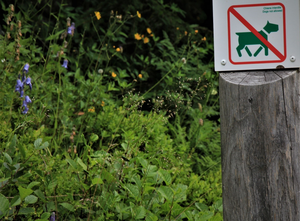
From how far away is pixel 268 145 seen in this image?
1329 millimetres

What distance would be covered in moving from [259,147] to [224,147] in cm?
15

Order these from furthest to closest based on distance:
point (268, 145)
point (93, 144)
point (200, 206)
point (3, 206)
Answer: point (93, 144) < point (200, 206) < point (3, 206) < point (268, 145)

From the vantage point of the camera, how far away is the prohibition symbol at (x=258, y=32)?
1350 millimetres

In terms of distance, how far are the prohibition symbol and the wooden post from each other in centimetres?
8

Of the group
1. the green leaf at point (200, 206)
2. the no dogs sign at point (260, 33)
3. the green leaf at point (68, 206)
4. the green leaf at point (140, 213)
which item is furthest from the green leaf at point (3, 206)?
the no dogs sign at point (260, 33)

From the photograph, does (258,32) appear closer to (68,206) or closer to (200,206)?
(200,206)

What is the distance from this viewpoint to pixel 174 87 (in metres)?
3.56

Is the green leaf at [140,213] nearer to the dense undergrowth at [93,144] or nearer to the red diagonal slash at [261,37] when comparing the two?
the dense undergrowth at [93,144]

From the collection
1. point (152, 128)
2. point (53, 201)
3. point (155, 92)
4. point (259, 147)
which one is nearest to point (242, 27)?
point (259, 147)

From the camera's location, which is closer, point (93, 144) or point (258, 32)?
point (258, 32)

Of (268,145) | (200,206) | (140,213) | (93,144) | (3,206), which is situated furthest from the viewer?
(93,144)

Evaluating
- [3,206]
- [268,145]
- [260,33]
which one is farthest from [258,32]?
[3,206]

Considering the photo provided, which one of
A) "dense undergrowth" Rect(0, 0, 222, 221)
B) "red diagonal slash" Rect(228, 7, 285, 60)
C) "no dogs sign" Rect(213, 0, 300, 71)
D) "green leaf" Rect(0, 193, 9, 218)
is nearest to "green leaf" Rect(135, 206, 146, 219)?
"dense undergrowth" Rect(0, 0, 222, 221)

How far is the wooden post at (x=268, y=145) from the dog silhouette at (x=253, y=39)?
0.11m
